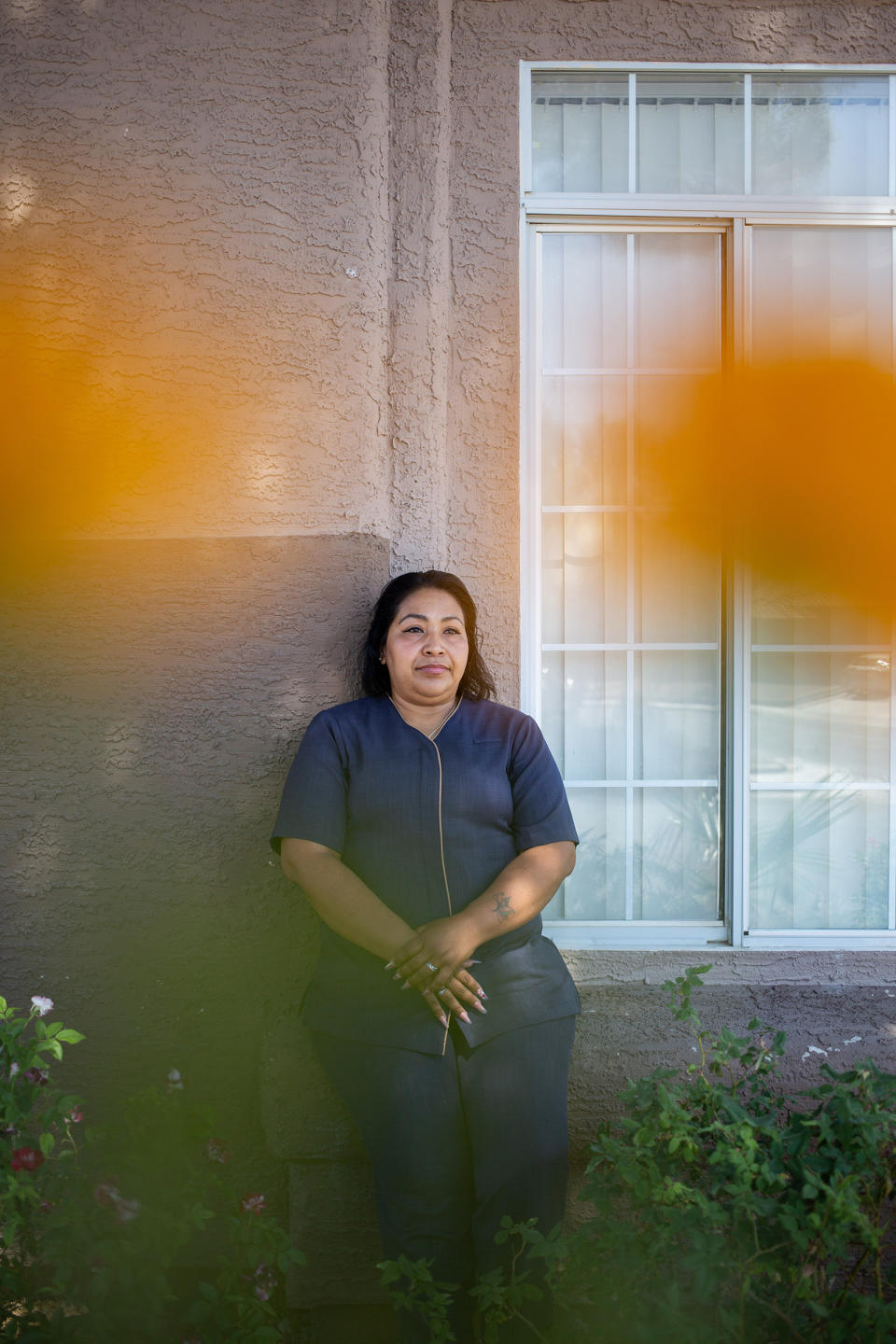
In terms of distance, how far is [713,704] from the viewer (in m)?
2.87

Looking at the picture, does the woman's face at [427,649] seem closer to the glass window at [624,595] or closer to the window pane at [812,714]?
the glass window at [624,595]

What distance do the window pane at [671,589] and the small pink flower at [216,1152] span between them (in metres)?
1.82

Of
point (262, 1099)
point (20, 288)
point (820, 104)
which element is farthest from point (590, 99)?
point (262, 1099)

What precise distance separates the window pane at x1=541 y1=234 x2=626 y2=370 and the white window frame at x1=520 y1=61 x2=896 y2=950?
0.16ft

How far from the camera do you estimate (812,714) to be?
286 centimetres

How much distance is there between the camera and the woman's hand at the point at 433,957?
7.04ft

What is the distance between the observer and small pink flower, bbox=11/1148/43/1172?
1.77 m

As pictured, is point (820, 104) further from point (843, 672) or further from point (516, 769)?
point (516, 769)

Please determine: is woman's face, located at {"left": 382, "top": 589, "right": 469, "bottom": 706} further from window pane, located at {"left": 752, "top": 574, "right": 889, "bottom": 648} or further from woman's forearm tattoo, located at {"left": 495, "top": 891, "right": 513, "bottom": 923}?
window pane, located at {"left": 752, "top": 574, "right": 889, "bottom": 648}

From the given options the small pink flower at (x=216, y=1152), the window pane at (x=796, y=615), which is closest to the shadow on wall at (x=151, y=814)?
the small pink flower at (x=216, y=1152)

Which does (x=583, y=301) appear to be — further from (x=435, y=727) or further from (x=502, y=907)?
(x=502, y=907)

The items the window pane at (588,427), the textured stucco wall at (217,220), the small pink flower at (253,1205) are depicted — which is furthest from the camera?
the window pane at (588,427)

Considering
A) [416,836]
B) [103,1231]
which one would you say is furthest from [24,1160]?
[416,836]

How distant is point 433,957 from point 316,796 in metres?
0.48
